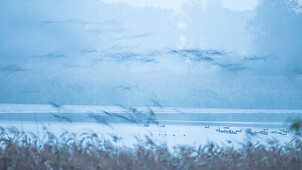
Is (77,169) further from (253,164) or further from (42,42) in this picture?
(42,42)

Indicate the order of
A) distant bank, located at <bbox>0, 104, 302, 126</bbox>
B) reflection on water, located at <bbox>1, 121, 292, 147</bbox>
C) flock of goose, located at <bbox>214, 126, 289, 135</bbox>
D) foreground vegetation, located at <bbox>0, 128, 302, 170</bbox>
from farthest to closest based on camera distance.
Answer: flock of goose, located at <bbox>214, 126, 289, 135</bbox>
distant bank, located at <bbox>0, 104, 302, 126</bbox>
reflection on water, located at <bbox>1, 121, 292, 147</bbox>
foreground vegetation, located at <bbox>0, 128, 302, 170</bbox>

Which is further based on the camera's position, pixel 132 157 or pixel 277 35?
pixel 277 35

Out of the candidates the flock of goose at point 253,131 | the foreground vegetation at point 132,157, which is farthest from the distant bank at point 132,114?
the foreground vegetation at point 132,157

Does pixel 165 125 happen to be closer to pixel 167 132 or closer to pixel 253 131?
pixel 167 132

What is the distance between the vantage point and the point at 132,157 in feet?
10.3

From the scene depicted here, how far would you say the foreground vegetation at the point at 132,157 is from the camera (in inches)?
117

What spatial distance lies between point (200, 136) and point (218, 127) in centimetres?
40

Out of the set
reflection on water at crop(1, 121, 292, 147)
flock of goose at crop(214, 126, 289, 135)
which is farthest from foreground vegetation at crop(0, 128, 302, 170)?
flock of goose at crop(214, 126, 289, 135)

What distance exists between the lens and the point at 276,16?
456 centimetres

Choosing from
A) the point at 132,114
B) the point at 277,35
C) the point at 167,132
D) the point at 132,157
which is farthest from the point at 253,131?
the point at 132,157

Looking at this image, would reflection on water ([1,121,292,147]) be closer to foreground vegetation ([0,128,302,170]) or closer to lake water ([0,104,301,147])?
lake water ([0,104,301,147])

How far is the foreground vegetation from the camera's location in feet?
9.74

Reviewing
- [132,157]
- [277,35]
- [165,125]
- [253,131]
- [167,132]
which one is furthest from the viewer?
[277,35]

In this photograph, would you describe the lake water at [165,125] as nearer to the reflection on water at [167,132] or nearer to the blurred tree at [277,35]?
the reflection on water at [167,132]
